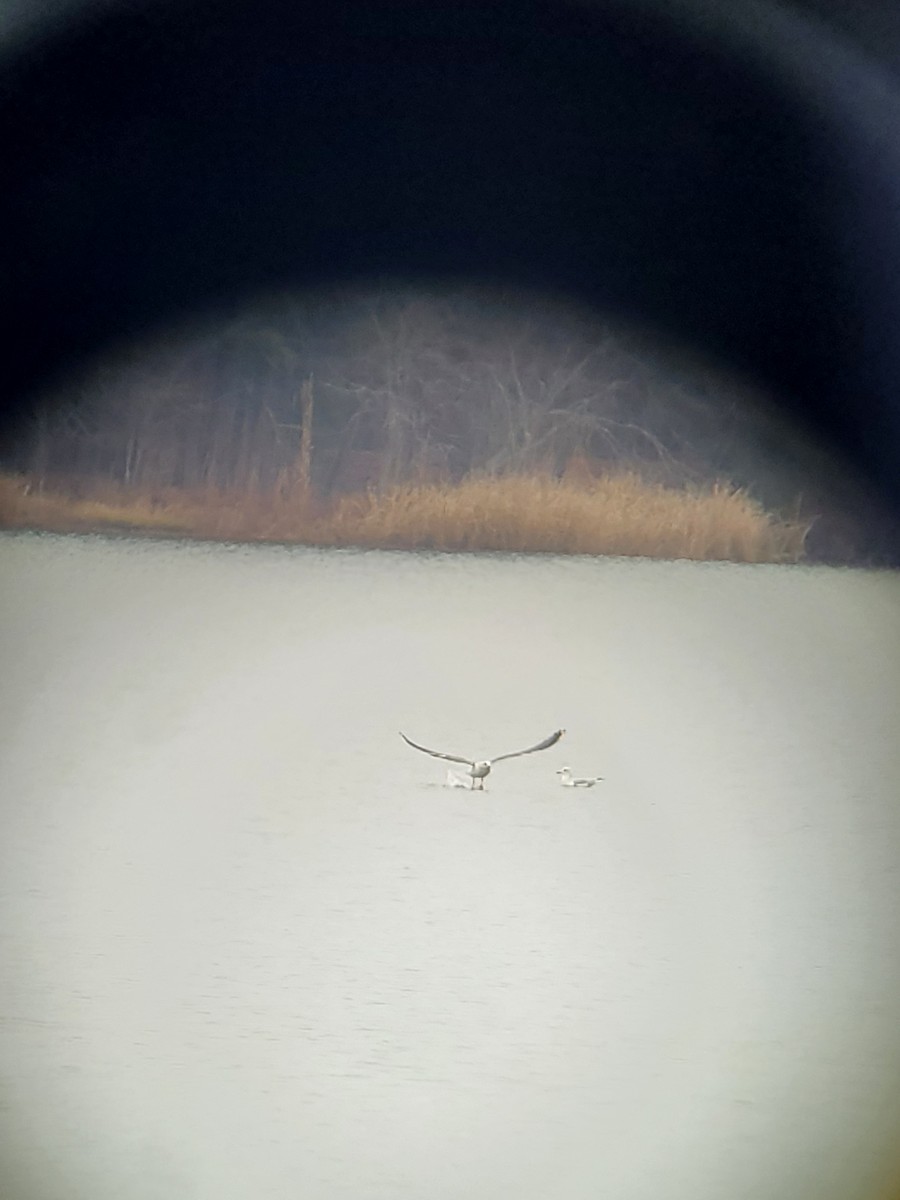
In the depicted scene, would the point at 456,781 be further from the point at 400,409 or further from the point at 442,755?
the point at 400,409

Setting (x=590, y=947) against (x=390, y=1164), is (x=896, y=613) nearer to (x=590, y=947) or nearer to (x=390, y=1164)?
(x=590, y=947)

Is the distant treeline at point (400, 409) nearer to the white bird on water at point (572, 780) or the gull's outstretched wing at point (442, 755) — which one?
the gull's outstretched wing at point (442, 755)

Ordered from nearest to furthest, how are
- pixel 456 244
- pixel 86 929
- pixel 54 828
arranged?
pixel 86 929
pixel 54 828
pixel 456 244

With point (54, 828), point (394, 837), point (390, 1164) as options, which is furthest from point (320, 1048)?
point (54, 828)

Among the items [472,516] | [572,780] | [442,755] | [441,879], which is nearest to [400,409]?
[472,516]

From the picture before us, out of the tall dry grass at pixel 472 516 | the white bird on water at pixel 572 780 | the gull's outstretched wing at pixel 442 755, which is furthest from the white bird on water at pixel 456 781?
the tall dry grass at pixel 472 516

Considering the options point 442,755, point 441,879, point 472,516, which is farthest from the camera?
point 472,516
